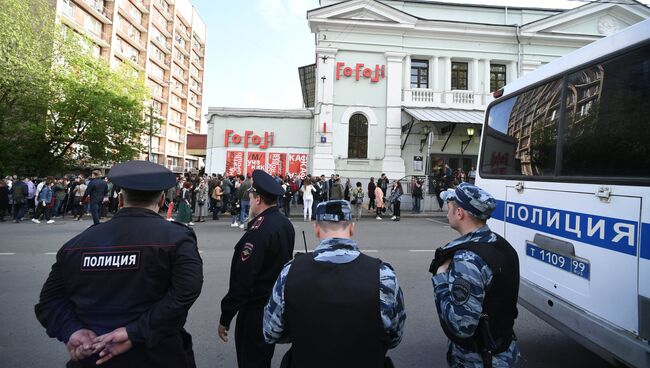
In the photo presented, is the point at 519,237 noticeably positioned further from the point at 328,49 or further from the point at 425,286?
the point at 328,49

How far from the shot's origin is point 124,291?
189 cm

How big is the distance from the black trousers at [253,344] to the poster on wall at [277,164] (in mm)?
18620

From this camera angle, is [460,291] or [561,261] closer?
[460,291]

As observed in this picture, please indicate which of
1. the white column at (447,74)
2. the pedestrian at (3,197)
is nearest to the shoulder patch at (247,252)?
the pedestrian at (3,197)

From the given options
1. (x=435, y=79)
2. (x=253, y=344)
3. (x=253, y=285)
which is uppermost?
(x=435, y=79)

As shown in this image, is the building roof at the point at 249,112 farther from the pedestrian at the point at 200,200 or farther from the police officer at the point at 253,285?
the police officer at the point at 253,285

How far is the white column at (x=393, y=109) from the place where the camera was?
20.4 meters

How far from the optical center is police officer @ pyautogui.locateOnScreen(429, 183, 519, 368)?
1.94 meters

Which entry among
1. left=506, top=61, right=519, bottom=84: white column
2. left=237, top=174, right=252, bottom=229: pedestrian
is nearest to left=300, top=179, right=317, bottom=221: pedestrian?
left=237, top=174, right=252, bottom=229: pedestrian

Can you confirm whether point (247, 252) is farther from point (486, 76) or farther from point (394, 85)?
point (486, 76)

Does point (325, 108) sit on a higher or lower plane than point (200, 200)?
higher

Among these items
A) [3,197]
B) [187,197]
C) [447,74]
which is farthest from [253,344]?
[447,74]

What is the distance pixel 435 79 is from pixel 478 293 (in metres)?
21.2

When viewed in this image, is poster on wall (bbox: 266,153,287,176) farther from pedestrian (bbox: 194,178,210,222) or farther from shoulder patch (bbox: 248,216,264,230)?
shoulder patch (bbox: 248,216,264,230)
